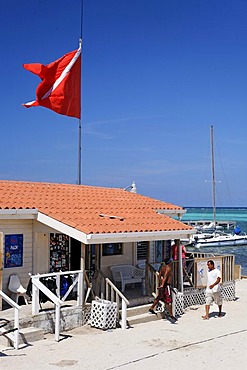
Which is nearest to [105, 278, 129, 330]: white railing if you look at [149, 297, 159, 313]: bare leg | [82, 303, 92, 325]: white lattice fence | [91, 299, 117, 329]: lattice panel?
[91, 299, 117, 329]: lattice panel

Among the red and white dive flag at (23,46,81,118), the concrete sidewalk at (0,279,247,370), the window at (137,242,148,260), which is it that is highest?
the red and white dive flag at (23,46,81,118)

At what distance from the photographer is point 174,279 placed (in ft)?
49.0

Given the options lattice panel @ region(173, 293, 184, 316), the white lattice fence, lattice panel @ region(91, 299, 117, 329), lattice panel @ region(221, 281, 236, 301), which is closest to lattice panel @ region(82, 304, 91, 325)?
the white lattice fence

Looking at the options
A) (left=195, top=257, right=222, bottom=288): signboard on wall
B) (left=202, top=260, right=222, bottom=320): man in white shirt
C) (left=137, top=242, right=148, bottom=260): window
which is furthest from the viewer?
(left=137, top=242, right=148, bottom=260): window

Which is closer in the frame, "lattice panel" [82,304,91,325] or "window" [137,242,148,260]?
"lattice panel" [82,304,91,325]

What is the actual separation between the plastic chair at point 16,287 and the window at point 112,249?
317 cm

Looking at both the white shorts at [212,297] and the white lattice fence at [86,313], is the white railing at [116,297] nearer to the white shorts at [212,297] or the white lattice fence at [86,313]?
the white lattice fence at [86,313]

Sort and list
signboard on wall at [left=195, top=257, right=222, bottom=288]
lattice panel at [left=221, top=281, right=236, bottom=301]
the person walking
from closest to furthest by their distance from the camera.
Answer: the person walking, signboard on wall at [left=195, top=257, right=222, bottom=288], lattice panel at [left=221, top=281, right=236, bottom=301]

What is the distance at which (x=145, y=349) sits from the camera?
10.8 meters

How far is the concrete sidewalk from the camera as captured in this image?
970 cm

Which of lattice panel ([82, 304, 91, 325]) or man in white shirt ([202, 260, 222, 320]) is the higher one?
man in white shirt ([202, 260, 222, 320])

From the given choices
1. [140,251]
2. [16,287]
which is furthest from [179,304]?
[16,287]

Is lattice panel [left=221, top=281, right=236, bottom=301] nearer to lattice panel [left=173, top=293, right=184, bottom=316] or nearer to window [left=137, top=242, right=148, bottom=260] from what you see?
lattice panel [left=173, top=293, right=184, bottom=316]

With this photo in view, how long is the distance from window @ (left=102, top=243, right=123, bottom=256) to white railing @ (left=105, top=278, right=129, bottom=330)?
219cm
